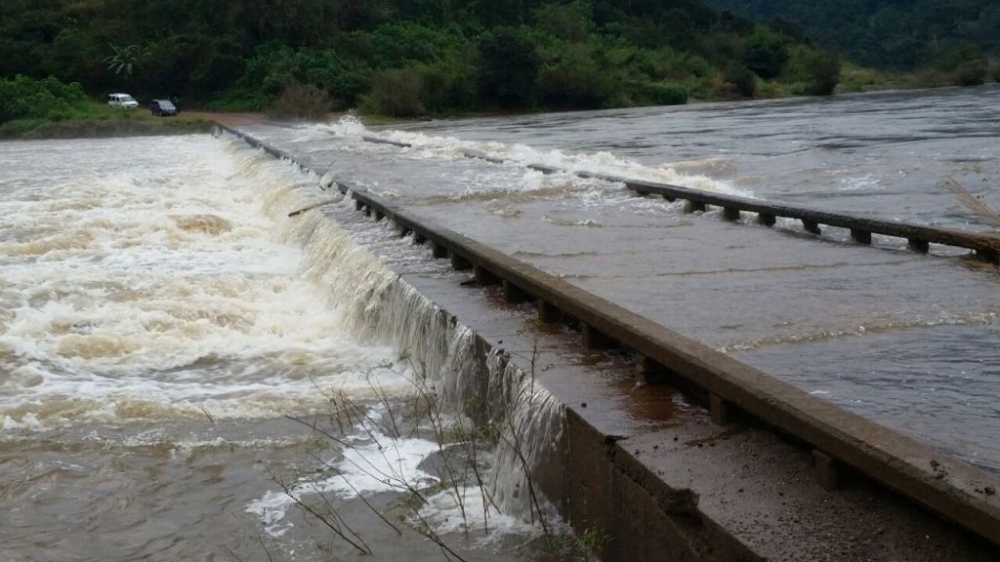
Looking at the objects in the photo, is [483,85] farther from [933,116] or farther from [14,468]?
[14,468]

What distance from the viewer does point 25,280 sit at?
40.3ft

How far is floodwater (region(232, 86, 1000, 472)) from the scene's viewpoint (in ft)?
18.6

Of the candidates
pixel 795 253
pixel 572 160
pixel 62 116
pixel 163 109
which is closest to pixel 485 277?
pixel 795 253

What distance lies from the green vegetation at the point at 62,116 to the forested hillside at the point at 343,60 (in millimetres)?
7873

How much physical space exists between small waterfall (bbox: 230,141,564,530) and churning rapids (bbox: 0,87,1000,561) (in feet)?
0.10

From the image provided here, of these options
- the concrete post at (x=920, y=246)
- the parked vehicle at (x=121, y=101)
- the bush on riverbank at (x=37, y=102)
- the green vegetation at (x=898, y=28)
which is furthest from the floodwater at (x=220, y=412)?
the green vegetation at (x=898, y=28)

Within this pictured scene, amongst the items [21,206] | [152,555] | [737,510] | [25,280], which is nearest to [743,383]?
[737,510]

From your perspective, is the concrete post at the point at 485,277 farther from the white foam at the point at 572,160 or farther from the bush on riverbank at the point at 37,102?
the bush on riverbank at the point at 37,102

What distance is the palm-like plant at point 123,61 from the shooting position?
213 ft

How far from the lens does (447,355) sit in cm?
746

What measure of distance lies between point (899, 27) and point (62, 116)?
283 ft

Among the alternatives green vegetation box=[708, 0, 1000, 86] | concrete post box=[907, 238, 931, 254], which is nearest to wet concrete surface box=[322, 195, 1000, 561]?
concrete post box=[907, 238, 931, 254]

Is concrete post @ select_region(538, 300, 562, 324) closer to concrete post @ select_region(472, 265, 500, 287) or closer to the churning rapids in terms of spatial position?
the churning rapids

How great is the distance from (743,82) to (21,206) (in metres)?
61.2
